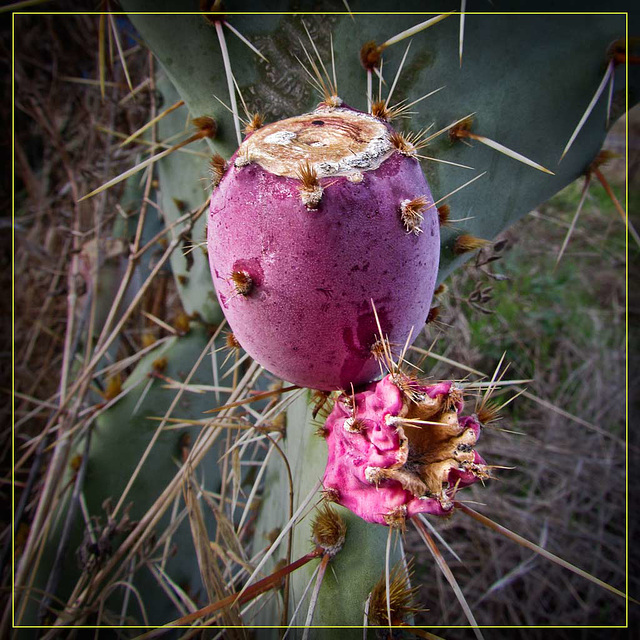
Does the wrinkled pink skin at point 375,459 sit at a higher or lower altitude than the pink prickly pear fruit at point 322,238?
lower

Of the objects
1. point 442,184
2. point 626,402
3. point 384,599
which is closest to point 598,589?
point 626,402

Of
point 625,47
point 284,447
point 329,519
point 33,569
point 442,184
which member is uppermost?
point 625,47

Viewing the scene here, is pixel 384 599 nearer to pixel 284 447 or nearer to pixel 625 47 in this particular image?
pixel 284 447

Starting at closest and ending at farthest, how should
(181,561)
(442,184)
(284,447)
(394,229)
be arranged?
(394,229) < (442,184) < (284,447) < (181,561)

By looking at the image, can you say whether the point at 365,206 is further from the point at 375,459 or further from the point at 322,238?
the point at 375,459

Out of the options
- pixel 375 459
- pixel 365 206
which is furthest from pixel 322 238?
pixel 375 459
